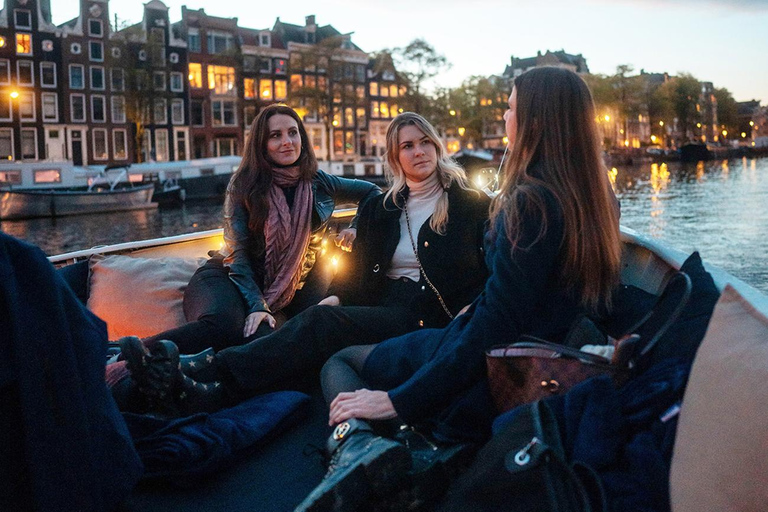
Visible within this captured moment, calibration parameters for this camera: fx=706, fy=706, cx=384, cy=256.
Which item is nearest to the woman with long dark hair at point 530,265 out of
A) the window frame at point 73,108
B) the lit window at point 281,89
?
the window frame at point 73,108

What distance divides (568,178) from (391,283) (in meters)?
1.02

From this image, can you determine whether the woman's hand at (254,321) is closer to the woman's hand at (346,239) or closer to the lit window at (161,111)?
the woman's hand at (346,239)

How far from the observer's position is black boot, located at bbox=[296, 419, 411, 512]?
1.18 metres

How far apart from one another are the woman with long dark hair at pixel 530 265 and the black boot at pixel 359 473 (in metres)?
0.01

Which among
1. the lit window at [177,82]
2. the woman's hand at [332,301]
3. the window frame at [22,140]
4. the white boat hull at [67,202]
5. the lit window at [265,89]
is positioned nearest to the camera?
the woman's hand at [332,301]

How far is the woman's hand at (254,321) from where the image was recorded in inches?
95.2

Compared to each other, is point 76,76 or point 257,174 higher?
point 76,76

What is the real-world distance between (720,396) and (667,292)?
1.01 ft

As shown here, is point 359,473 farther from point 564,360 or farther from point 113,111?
point 113,111

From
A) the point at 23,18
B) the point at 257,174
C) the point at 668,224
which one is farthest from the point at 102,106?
the point at 257,174

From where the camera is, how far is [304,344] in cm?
203

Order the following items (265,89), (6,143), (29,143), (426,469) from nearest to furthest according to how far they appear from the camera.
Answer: (426,469) < (6,143) < (29,143) < (265,89)

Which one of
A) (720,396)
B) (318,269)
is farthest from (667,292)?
(318,269)

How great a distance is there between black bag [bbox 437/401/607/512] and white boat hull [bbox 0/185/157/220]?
18486mm
